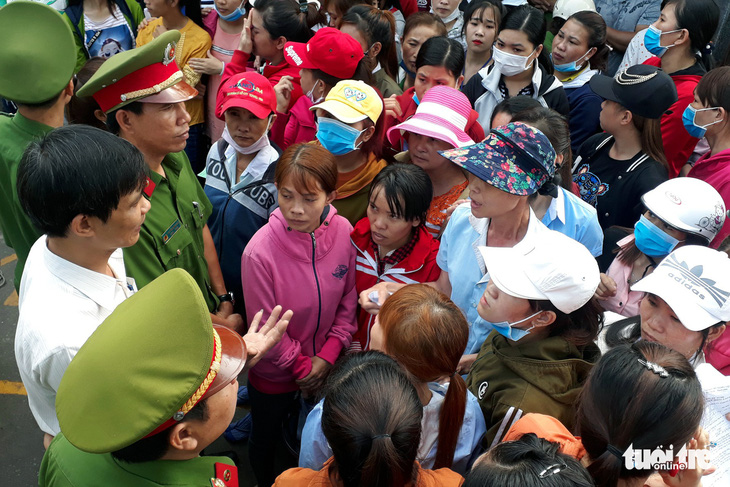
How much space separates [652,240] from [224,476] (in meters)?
2.25

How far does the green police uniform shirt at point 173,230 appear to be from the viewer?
257 centimetres

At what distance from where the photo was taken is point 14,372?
155 inches

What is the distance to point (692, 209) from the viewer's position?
8.67ft

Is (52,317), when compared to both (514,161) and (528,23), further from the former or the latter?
(528,23)

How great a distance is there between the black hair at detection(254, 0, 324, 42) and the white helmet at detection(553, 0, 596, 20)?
2661 mm

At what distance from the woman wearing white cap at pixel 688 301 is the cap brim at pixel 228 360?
59.6 inches

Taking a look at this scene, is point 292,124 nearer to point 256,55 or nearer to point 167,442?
point 256,55

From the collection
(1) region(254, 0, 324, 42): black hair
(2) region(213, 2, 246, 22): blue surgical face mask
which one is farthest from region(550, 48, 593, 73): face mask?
(2) region(213, 2, 246, 22): blue surgical face mask

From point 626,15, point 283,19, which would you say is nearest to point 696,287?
point 283,19

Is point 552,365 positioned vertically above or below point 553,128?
below

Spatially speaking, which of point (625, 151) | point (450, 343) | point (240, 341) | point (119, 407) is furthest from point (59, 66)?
point (625, 151)

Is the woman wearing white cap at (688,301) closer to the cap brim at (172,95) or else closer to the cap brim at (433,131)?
the cap brim at (433,131)

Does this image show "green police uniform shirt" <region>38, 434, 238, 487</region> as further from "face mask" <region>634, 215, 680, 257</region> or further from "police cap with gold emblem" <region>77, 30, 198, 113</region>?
"face mask" <region>634, 215, 680, 257</region>

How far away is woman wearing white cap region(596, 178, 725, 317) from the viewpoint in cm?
265
